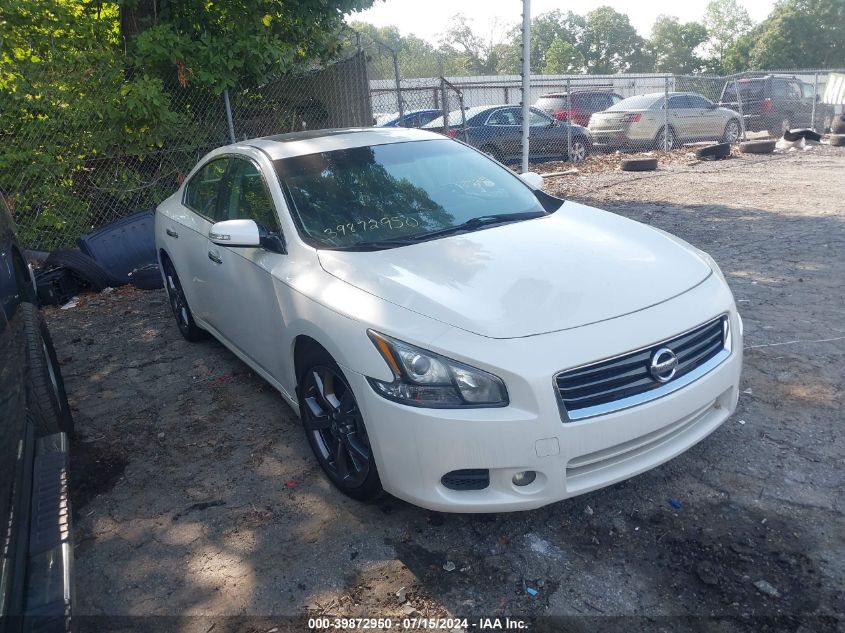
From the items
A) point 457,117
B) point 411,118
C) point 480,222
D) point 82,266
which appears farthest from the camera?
point 457,117

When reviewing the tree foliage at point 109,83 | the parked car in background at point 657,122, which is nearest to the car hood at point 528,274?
the tree foliage at point 109,83

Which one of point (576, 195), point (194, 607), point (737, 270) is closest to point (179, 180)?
point (576, 195)

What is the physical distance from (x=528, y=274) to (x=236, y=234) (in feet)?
5.03

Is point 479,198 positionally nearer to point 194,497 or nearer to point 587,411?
point 587,411

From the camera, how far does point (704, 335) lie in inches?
122

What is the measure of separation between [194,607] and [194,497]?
0.86 m

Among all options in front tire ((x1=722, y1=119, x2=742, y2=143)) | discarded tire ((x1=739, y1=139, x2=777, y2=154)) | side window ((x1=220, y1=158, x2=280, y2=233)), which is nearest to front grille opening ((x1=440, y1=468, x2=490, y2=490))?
side window ((x1=220, y1=158, x2=280, y2=233))

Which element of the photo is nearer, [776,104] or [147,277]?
[147,277]

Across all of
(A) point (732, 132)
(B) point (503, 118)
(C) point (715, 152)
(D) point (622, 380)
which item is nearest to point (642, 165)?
(C) point (715, 152)

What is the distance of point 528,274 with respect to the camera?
3189mm

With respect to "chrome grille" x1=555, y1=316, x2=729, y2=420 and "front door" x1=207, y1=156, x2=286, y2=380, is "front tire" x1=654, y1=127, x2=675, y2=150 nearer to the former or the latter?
"front door" x1=207, y1=156, x2=286, y2=380

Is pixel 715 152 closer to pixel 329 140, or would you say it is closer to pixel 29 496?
pixel 329 140

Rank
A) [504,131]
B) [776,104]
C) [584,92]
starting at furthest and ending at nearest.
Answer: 1. [776,104]
2. [584,92]
3. [504,131]

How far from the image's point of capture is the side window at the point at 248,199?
4.01 metres
